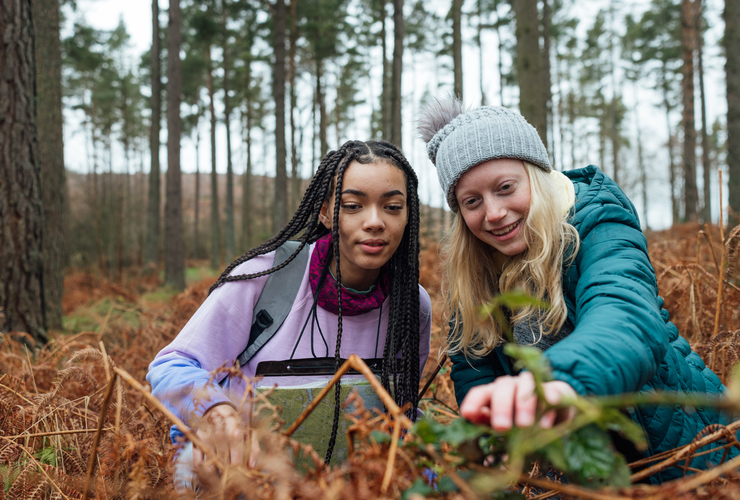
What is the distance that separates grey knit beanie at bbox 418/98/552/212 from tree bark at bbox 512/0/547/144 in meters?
3.90

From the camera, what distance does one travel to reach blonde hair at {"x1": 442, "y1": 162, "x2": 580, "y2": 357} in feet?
5.29

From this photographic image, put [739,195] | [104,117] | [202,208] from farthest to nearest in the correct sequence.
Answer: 1. [202,208]
2. [104,117]
3. [739,195]

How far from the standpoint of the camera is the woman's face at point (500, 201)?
5.60 feet

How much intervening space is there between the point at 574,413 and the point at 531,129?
1449 mm

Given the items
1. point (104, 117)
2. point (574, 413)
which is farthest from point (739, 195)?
point (104, 117)

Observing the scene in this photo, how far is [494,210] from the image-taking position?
1684 mm

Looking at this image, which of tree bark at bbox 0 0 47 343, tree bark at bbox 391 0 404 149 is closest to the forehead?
tree bark at bbox 0 0 47 343

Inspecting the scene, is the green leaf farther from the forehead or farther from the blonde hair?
the forehead

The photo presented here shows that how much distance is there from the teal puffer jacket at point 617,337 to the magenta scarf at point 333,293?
1.57 feet

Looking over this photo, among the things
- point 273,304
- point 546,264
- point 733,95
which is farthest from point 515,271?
point 733,95

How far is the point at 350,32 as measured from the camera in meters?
16.6

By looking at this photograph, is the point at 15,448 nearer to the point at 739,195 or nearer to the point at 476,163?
the point at 476,163

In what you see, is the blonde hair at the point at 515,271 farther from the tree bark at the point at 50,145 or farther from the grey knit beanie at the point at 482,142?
the tree bark at the point at 50,145

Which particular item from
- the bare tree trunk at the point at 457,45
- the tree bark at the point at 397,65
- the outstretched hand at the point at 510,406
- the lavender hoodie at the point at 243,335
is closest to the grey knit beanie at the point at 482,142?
the lavender hoodie at the point at 243,335
